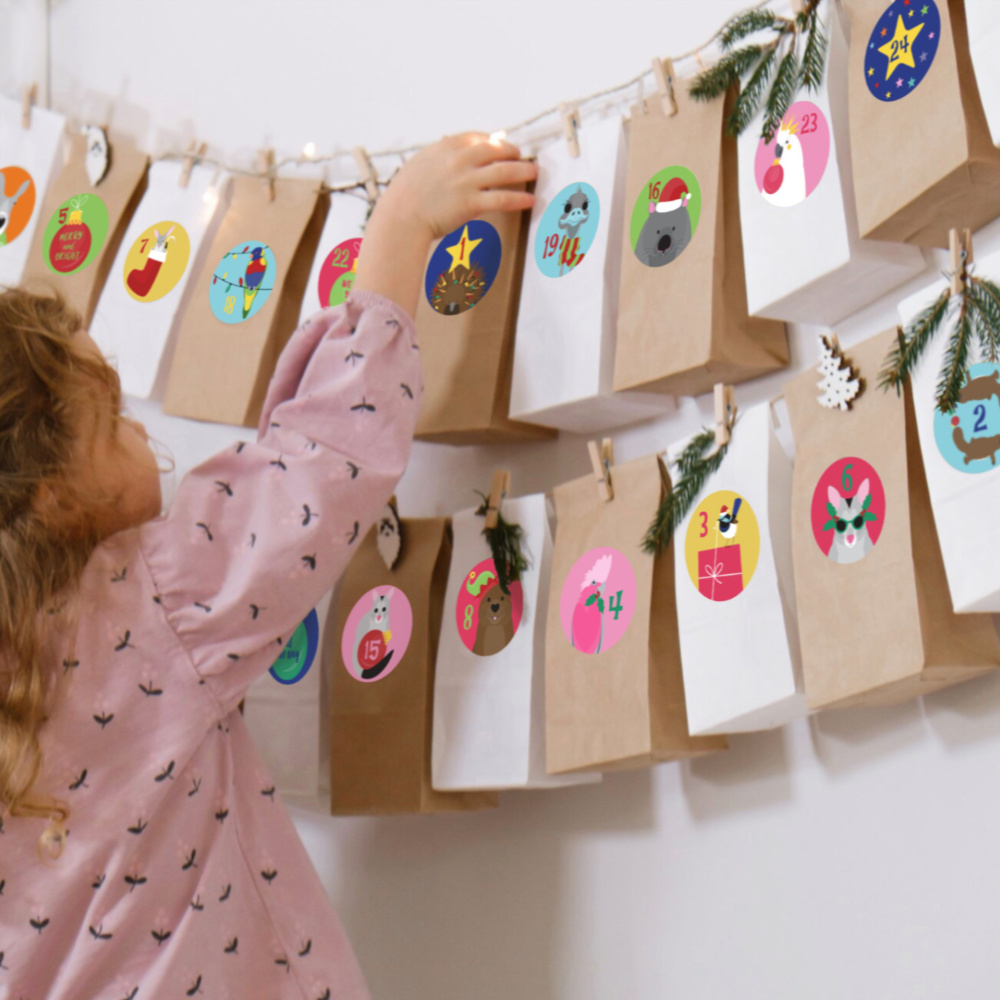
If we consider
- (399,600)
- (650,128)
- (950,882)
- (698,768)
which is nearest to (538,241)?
(650,128)

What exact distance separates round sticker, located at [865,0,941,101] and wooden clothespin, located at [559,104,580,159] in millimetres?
274

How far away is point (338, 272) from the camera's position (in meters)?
1.03

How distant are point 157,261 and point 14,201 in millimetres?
206

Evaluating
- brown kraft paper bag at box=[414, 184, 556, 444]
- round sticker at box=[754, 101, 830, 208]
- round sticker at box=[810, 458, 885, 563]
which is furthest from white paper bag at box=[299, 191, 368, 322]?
round sticker at box=[810, 458, 885, 563]

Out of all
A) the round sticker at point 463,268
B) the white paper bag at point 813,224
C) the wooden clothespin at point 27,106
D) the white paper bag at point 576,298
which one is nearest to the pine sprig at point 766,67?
the white paper bag at point 813,224

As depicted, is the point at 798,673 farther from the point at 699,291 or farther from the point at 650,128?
the point at 650,128

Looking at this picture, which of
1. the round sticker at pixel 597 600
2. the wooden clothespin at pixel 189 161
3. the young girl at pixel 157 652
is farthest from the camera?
the wooden clothespin at pixel 189 161

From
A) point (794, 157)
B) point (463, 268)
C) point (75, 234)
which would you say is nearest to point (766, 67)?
point (794, 157)

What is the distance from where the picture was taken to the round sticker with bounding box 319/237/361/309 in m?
1.02

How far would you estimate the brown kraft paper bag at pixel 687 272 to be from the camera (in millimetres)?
784

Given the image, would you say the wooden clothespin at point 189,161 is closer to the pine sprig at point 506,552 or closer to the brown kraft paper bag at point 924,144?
the pine sprig at point 506,552

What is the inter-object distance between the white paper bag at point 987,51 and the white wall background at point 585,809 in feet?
0.34

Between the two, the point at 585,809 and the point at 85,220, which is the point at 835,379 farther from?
the point at 85,220

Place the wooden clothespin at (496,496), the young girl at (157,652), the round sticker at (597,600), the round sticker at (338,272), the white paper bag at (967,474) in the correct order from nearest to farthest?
the white paper bag at (967,474) < the young girl at (157,652) < the round sticker at (597,600) < the wooden clothespin at (496,496) < the round sticker at (338,272)
